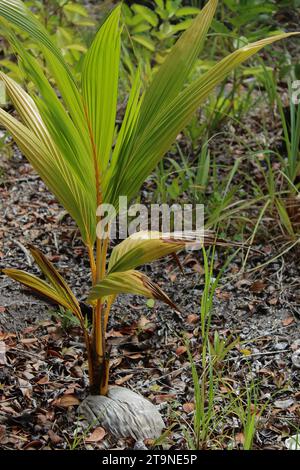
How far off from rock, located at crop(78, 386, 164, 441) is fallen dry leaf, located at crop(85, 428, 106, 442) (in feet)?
0.04

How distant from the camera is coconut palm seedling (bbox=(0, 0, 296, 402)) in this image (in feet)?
5.56

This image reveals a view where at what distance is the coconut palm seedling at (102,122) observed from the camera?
5.56 feet

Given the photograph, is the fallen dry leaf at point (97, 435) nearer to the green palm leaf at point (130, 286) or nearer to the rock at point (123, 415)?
the rock at point (123, 415)

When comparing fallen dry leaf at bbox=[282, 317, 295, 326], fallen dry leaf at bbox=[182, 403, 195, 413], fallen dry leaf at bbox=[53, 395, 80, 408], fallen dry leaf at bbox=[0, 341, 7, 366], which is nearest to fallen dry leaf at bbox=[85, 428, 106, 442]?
fallen dry leaf at bbox=[53, 395, 80, 408]

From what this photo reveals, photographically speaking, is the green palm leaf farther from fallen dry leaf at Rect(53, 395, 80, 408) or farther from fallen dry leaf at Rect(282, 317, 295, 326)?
fallen dry leaf at Rect(282, 317, 295, 326)

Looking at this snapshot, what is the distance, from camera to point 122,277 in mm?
1671

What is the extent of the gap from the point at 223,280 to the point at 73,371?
677mm

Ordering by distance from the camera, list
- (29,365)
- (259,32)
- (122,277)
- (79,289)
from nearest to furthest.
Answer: (122,277), (29,365), (79,289), (259,32)

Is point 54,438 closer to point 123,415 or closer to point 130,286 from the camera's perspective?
point 123,415

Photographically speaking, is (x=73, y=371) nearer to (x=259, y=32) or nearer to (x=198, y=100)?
(x=198, y=100)

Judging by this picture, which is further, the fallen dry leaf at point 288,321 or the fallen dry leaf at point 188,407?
the fallen dry leaf at point 288,321

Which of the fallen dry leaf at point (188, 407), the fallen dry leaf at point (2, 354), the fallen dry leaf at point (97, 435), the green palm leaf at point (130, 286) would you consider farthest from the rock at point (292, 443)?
the fallen dry leaf at point (2, 354)

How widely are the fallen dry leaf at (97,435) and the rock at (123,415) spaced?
13 mm

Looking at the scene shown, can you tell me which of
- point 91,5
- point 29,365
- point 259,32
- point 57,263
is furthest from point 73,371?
point 91,5
